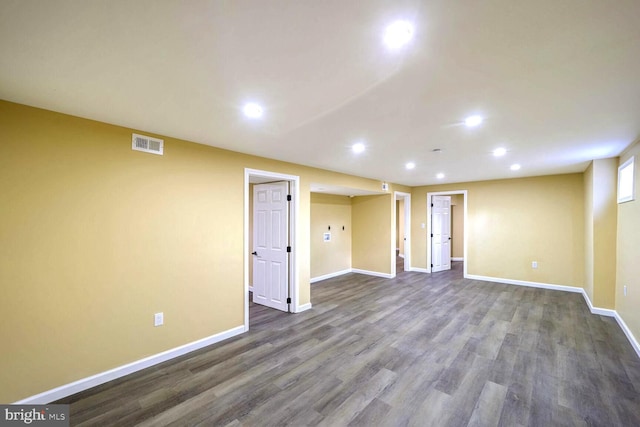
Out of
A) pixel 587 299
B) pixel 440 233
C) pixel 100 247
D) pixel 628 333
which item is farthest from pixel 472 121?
pixel 440 233

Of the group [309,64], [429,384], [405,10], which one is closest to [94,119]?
[309,64]

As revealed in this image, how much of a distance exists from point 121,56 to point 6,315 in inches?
88.0

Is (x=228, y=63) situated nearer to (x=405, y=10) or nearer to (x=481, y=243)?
(x=405, y=10)

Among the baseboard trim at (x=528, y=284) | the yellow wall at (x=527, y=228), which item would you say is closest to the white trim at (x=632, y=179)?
the yellow wall at (x=527, y=228)

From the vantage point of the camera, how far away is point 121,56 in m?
1.49

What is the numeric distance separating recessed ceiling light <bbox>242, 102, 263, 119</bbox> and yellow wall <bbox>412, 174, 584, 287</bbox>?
6110 mm

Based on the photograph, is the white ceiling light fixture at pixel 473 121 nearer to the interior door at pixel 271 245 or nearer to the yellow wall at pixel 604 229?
the interior door at pixel 271 245

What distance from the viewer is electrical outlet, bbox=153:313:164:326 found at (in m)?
2.80

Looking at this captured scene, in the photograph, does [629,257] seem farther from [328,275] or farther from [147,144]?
[147,144]

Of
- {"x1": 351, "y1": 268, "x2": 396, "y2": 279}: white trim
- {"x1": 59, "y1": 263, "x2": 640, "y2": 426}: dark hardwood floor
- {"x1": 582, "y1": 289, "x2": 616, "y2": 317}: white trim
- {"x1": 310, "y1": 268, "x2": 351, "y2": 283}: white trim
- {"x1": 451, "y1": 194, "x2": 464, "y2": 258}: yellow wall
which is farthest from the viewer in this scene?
{"x1": 451, "y1": 194, "x2": 464, "y2": 258}: yellow wall

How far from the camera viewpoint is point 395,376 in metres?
2.58

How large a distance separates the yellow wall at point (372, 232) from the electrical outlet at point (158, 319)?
17.3 feet

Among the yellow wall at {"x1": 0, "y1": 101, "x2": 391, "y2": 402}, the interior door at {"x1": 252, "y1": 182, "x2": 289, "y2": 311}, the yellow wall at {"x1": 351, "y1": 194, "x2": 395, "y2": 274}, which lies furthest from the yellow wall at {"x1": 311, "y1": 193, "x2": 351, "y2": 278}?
the yellow wall at {"x1": 0, "y1": 101, "x2": 391, "y2": 402}

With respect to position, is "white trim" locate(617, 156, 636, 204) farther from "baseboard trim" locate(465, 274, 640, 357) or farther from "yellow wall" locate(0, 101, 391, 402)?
"yellow wall" locate(0, 101, 391, 402)
